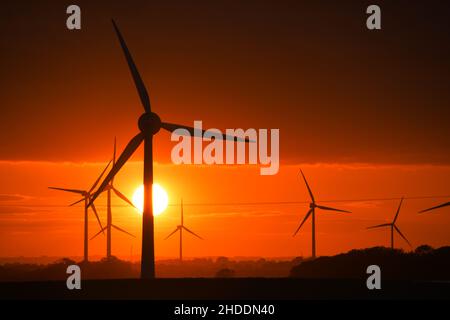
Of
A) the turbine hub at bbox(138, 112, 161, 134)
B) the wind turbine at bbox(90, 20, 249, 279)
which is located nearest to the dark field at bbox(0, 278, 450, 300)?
the wind turbine at bbox(90, 20, 249, 279)

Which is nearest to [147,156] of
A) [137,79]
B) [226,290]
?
[137,79]

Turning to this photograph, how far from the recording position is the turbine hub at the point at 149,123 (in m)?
102

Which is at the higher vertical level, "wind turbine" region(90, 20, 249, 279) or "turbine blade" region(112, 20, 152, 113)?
"turbine blade" region(112, 20, 152, 113)

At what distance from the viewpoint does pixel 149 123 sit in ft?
336

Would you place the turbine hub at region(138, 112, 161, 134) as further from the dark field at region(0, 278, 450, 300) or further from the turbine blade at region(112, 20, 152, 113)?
the dark field at region(0, 278, 450, 300)

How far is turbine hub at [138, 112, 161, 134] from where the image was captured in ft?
336

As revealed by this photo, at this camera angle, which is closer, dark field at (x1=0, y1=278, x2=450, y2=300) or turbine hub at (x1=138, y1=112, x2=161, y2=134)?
turbine hub at (x1=138, y1=112, x2=161, y2=134)

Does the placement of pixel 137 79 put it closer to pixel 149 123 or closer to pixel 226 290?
pixel 149 123

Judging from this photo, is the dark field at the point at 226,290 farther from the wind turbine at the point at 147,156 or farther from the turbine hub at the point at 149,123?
the turbine hub at the point at 149,123

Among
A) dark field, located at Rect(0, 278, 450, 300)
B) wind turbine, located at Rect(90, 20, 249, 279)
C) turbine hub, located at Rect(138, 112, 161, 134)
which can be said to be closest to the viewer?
wind turbine, located at Rect(90, 20, 249, 279)

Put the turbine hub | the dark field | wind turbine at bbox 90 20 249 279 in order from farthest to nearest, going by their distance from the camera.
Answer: the dark field, the turbine hub, wind turbine at bbox 90 20 249 279

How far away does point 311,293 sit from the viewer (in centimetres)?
12725
